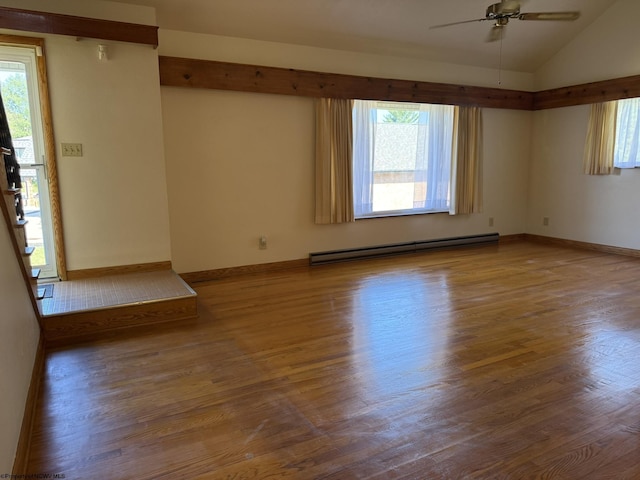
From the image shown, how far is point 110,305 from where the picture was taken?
10.9 feet

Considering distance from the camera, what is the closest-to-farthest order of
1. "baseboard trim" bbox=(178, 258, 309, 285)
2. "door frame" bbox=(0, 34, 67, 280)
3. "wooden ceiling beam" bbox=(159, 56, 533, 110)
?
1. "door frame" bbox=(0, 34, 67, 280)
2. "wooden ceiling beam" bbox=(159, 56, 533, 110)
3. "baseboard trim" bbox=(178, 258, 309, 285)

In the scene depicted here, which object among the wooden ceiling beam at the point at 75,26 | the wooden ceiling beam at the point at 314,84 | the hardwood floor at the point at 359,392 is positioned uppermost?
the wooden ceiling beam at the point at 75,26

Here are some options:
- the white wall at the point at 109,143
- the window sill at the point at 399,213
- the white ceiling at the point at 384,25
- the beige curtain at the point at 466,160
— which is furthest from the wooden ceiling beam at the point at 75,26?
the beige curtain at the point at 466,160

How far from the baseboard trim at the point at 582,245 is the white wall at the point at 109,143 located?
5712 mm

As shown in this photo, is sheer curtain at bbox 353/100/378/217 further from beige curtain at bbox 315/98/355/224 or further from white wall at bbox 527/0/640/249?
white wall at bbox 527/0/640/249

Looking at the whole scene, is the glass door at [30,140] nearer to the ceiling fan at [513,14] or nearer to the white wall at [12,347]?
the white wall at [12,347]

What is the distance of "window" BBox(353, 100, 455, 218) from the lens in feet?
18.4

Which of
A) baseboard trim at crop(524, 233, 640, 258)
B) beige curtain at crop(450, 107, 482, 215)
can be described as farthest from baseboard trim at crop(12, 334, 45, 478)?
baseboard trim at crop(524, 233, 640, 258)

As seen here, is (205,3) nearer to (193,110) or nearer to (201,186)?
(193,110)

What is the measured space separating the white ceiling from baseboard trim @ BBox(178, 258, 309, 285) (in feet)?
8.21

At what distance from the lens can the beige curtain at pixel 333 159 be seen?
17.2 ft

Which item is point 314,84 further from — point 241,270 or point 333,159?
point 241,270

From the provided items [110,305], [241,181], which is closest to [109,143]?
[241,181]

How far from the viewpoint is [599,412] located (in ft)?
7.36
